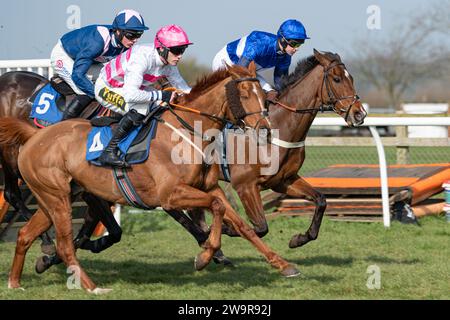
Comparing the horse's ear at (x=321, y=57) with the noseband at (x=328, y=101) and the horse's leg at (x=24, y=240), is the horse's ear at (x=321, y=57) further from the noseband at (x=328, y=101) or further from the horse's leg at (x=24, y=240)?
the horse's leg at (x=24, y=240)

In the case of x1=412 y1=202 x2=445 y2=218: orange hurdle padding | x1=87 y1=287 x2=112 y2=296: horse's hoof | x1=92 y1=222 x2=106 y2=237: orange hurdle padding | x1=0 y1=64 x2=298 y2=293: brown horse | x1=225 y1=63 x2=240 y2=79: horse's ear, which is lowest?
x1=412 y1=202 x2=445 y2=218: orange hurdle padding

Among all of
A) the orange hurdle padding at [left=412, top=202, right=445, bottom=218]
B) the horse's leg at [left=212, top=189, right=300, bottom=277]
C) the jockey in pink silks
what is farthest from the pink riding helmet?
the orange hurdle padding at [left=412, top=202, right=445, bottom=218]

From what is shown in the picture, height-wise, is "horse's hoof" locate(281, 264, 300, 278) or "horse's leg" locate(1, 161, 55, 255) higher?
"horse's leg" locate(1, 161, 55, 255)

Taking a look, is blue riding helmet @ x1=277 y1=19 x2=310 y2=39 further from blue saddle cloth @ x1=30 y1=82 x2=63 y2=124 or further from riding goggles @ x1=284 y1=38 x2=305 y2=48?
blue saddle cloth @ x1=30 y1=82 x2=63 y2=124

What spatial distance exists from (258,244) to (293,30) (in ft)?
6.50

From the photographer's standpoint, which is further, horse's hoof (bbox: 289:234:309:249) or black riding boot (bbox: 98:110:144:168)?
horse's hoof (bbox: 289:234:309:249)

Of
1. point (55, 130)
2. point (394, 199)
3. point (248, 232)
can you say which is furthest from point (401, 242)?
point (55, 130)

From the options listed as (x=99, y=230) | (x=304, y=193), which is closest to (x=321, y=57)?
(x=304, y=193)

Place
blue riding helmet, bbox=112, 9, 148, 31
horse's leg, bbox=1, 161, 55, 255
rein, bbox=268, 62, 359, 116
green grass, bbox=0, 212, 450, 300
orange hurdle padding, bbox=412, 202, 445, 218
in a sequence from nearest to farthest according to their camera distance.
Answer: green grass, bbox=0, 212, 450, 300 < blue riding helmet, bbox=112, 9, 148, 31 < rein, bbox=268, 62, 359, 116 < horse's leg, bbox=1, 161, 55, 255 < orange hurdle padding, bbox=412, 202, 445, 218

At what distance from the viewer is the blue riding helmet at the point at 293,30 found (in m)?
6.64

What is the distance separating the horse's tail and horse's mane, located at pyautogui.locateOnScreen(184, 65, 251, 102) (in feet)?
4.08

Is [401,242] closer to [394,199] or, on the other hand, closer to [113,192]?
[394,199]

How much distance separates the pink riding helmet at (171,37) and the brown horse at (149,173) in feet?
1.02

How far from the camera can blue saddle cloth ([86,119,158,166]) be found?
17.9 ft
